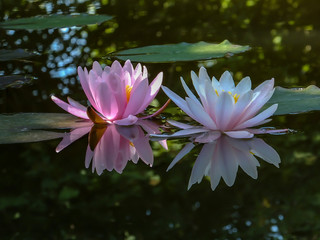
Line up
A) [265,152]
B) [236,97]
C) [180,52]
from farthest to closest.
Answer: [180,52] → [236,97] → [265,152]

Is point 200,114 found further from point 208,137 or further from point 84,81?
point 84,81

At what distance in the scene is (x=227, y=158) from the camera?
122 centimetres

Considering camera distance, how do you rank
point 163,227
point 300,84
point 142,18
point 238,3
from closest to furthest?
1. point 163,227
2. point 300,84
3. point 142,18
4. point 238,3

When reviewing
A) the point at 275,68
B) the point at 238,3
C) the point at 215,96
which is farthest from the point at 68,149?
the point at 238,3

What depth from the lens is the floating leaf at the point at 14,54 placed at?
2.32 metres

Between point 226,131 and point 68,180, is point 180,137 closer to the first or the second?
point 226,131

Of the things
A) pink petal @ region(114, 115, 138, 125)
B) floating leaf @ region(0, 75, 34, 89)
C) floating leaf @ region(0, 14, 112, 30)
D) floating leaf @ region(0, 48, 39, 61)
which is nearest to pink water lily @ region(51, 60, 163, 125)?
pink petal @ region(114, 115, 138, 125)

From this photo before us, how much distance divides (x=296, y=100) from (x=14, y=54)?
4.64 feet

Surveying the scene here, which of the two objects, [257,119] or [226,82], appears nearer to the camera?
[257,119]

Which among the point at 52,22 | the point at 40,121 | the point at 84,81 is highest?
the point at 84,81

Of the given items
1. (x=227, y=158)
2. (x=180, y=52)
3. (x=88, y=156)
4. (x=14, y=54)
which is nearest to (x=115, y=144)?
(x=88, y=156)

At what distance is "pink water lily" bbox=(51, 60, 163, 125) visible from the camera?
1.42 meters

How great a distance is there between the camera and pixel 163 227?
99cm

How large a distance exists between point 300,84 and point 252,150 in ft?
2.28
